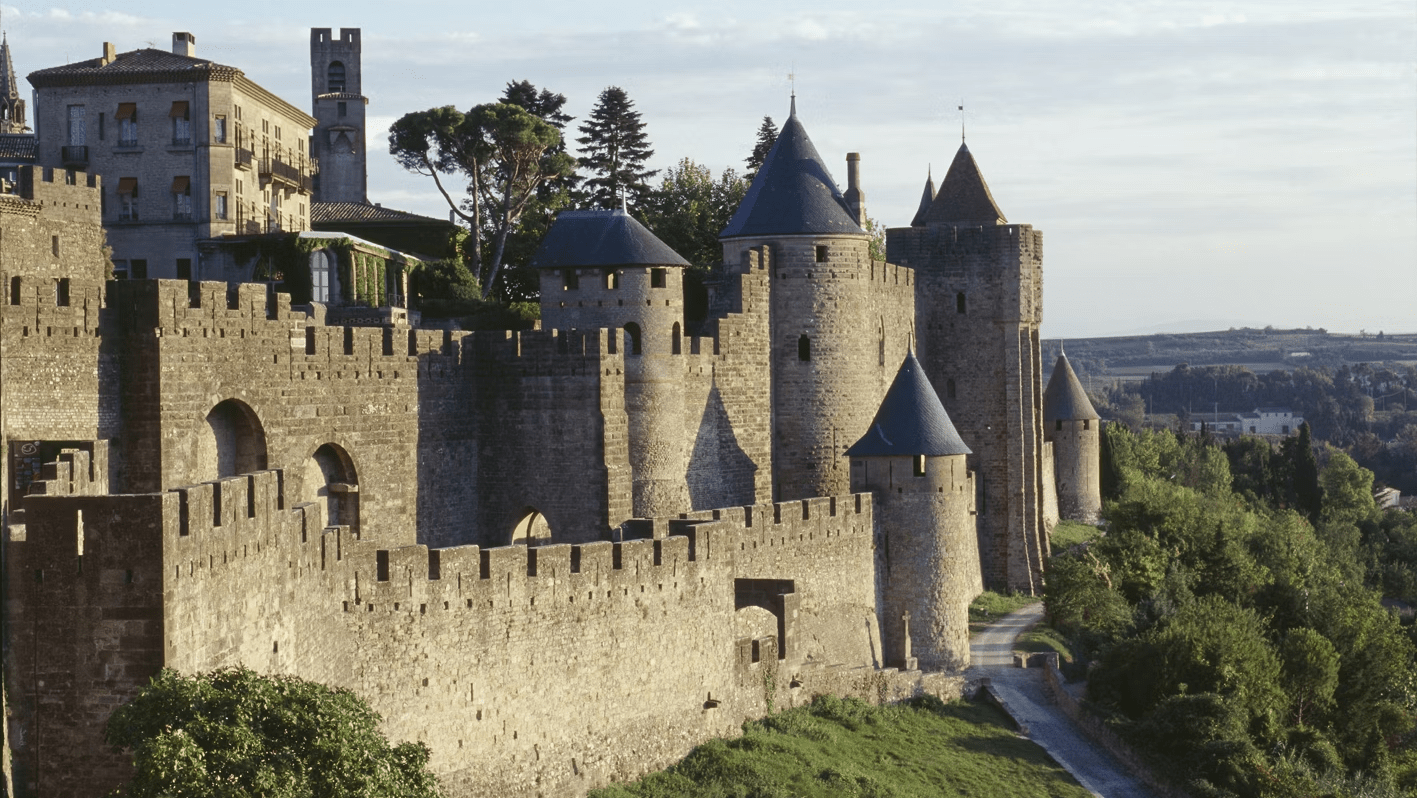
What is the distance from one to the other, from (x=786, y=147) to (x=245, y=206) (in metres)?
16.7

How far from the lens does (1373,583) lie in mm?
78062

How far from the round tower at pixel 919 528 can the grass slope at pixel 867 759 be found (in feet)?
8.17

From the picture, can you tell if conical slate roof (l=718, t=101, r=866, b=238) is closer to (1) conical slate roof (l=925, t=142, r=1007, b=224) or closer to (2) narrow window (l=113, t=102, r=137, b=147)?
(1) conical slate roof (l=925, t=142, r=1007, b=224)

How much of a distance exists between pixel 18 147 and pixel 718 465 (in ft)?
85.3

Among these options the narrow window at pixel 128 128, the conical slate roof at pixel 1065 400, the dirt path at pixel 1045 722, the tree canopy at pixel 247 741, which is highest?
the narrow window at pixel 128 128

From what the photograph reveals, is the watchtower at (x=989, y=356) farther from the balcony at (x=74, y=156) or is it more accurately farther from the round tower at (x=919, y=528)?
the balcony at (x=74, y=156)

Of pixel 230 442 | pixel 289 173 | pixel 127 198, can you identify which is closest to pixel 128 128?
pixel 127 198

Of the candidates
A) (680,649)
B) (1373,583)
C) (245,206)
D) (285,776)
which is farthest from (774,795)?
(1373,583)

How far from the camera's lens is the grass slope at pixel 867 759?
32.8m

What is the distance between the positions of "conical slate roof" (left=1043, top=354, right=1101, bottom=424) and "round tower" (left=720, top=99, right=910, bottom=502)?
21.5 m

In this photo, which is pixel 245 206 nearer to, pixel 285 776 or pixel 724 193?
pixel 724 193

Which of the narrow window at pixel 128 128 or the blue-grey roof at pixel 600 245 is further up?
the narrow window at pixel 128 128

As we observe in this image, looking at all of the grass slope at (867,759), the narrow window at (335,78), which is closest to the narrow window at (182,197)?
the narrow window at (335,78)

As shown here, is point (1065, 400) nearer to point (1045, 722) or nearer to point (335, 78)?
point (1045, 722)
